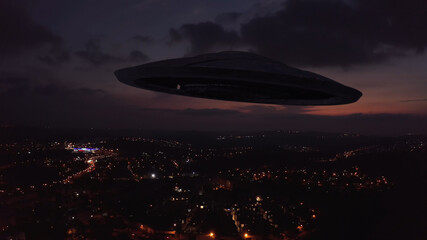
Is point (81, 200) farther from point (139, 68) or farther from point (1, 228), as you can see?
point (139, 68)

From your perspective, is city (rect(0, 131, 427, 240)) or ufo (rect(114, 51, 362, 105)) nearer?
ufo (rect(114, 51, 362, 105))

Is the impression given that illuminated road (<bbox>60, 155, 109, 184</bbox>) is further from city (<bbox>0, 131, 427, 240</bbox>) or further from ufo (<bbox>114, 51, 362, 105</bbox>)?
ufo (<bbox>114, 51, 362, 105</bbox>)

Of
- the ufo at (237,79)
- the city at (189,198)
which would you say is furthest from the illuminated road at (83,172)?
the ufo at (237,79)

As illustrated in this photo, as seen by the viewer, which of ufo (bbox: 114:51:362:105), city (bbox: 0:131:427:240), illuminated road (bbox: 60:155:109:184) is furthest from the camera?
illuminated road (bbox: 60:155:109:184)

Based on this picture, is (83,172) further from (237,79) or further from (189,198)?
(237,79)

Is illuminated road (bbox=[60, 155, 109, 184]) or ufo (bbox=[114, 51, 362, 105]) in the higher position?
ufo (bbox=[114, 51, 362, 105])

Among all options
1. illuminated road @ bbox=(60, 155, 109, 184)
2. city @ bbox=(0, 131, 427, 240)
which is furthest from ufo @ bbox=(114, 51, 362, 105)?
illuminated road @ bbox=(60, 155, 109, 184)

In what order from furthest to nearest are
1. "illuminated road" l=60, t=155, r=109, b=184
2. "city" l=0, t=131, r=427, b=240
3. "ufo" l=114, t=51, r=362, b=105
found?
1. "illuminated road" l=60, t=155, r=109, b=184
2. "city" l=0, t=131, r=427, b=240
3. "ufo" l=114, t=51, r=362, b=105

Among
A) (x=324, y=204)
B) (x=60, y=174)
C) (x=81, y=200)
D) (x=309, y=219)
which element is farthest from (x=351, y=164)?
(x=60, y=174)

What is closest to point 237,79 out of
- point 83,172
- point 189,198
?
point 189,198
